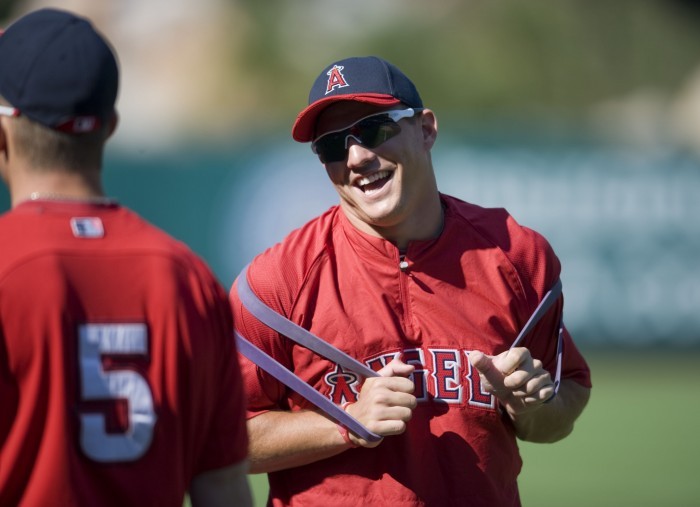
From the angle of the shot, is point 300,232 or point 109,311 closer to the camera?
point 109,311

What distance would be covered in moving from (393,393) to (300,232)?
2.41 ft

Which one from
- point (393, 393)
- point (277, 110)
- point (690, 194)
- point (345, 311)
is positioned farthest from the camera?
point (277, 110)

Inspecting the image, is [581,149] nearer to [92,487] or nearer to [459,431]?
[459,431]

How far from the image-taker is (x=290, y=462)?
12.2 feet

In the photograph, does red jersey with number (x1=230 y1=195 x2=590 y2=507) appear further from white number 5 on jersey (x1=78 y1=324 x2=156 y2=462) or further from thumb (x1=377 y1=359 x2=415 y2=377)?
white number 5 on jersey (x1=78 y1=324 x2=156 y2=462)

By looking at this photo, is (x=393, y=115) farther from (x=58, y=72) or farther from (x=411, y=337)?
(x=58, y=72)

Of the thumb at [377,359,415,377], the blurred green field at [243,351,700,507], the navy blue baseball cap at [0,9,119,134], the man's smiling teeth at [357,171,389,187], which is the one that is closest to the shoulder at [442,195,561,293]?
the man's smiling teeth at [357,171,389,187]

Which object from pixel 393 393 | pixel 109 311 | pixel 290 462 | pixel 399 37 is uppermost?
pixel 399 37

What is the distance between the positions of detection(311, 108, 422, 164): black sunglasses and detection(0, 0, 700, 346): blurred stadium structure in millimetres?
8696

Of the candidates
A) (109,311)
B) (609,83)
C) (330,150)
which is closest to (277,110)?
(609,83)

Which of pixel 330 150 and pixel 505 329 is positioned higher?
pixel 330 150

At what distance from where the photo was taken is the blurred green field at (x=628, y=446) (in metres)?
8.20

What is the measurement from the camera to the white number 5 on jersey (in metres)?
2.53

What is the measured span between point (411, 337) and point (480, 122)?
395 inches
